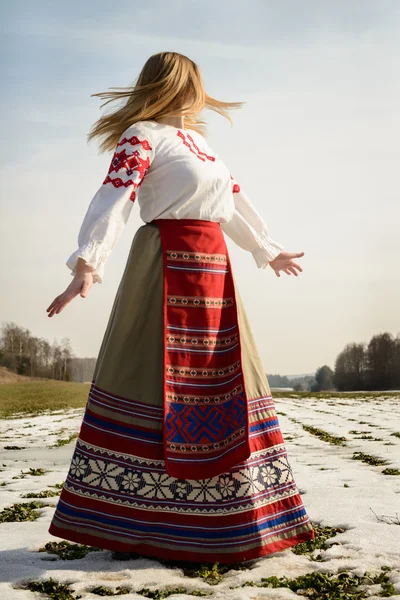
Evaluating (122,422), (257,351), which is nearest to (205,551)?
(122,422)

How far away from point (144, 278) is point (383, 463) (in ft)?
11.6

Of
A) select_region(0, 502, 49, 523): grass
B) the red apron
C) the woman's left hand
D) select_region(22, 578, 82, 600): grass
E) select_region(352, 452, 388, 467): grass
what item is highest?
the woman's left hand

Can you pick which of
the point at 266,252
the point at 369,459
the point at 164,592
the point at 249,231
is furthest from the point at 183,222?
the point at 369,459

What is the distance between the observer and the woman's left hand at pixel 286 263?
10.9 feet

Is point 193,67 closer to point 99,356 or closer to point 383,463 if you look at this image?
point 99,356

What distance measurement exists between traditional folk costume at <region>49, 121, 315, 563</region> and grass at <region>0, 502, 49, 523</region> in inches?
39.7

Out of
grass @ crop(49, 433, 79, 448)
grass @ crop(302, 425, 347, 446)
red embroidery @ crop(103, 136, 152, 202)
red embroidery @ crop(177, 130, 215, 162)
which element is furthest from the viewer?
grass @ crop(49, 433, 79, 448)

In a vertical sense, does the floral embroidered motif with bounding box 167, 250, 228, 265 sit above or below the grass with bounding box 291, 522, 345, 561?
above

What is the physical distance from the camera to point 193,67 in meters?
2.86

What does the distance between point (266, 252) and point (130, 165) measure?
3.19 feet

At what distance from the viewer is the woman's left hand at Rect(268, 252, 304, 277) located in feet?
10.9

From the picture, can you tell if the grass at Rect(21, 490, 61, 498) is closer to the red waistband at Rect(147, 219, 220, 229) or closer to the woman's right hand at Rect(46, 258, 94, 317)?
the woman's right hand at Rect(46, 258, 94, 317)

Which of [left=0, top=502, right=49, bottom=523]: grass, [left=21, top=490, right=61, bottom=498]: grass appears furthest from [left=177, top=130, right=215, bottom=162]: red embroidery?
A: [left=21, top=490, right=61, bottom=498]: grass

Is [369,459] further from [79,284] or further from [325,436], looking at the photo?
[79,284]
